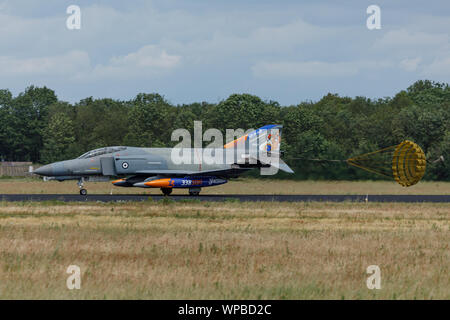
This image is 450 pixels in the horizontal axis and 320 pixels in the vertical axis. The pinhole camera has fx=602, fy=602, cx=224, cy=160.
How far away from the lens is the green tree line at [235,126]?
39.6 meters

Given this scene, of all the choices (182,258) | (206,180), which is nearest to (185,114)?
(206,180)

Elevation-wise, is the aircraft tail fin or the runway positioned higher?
the aircraft tail fin

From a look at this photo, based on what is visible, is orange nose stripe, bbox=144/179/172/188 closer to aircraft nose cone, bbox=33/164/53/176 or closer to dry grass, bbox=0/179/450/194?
aircraft nose cone, bbox=33/164/53/176

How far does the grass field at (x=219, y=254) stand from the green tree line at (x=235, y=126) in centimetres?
1733

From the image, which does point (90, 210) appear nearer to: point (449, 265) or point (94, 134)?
point (449, 265)

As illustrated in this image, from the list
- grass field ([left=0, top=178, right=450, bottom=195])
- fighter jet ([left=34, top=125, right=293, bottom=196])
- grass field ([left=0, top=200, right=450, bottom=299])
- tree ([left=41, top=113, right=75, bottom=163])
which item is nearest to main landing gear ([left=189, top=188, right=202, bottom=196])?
fighter jet ([left=34, top=125, right=293, bottom=196])

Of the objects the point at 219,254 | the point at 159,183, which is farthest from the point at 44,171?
the point at 219,254

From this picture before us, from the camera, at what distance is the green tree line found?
39594 mm

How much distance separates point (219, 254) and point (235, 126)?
5096 cm

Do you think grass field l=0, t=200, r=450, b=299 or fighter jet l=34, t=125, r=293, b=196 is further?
fighter jet l=34, t=125, r=293, b=196

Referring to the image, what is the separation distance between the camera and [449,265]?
11586mm

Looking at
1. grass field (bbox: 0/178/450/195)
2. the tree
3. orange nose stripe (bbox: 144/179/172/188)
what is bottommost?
grass field (bbox: 0/178/450/195)

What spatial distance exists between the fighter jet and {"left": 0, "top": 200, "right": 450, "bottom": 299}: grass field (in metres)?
7.84
